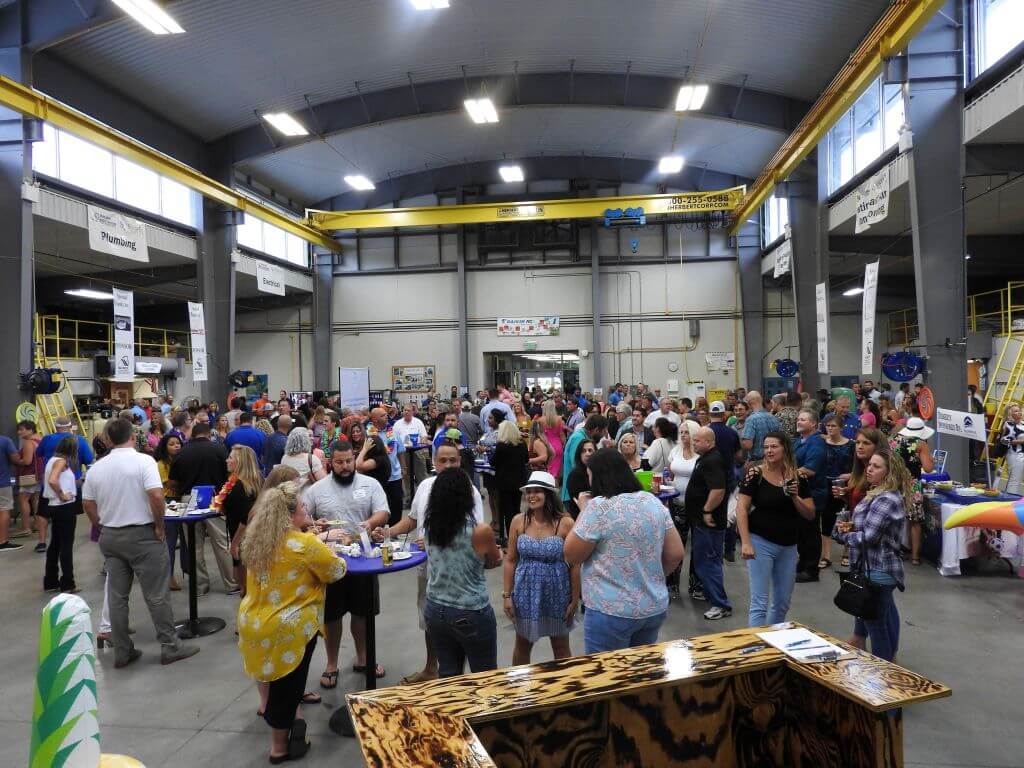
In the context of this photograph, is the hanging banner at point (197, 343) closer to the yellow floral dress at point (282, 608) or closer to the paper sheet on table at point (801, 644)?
the yellow floral dress at point (282, 608)

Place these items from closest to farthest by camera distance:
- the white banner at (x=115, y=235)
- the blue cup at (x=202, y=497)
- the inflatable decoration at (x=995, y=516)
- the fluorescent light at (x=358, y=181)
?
the inflatable decoration at (x=995, y=516), the blue cup at (x=202, y=497), the white banner at (x=115, y=235), the fluorescent light at (x=358, y=181)

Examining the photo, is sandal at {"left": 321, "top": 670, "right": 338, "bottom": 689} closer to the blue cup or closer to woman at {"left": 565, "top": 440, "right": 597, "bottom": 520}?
the blue cup

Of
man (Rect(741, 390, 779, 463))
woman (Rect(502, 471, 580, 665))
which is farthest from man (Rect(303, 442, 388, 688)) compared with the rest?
man (Rect(741, 390, 779, 463))

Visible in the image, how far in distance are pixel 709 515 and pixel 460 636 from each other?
255 centimetres

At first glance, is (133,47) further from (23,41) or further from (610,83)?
(610,83)

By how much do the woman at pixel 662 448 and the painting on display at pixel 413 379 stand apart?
14.2 meters

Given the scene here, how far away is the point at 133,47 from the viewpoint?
10445mm

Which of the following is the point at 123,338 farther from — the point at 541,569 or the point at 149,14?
the point at 541,569

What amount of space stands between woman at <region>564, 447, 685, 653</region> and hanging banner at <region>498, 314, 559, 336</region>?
1648 centimetres

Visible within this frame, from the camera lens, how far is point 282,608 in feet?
9.44

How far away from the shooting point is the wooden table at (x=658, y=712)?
190cm

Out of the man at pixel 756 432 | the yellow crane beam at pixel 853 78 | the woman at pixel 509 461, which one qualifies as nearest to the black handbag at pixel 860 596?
the man at pixel 756 432

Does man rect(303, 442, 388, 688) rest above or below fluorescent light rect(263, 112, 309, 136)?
below

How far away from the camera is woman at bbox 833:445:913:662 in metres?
3.44
